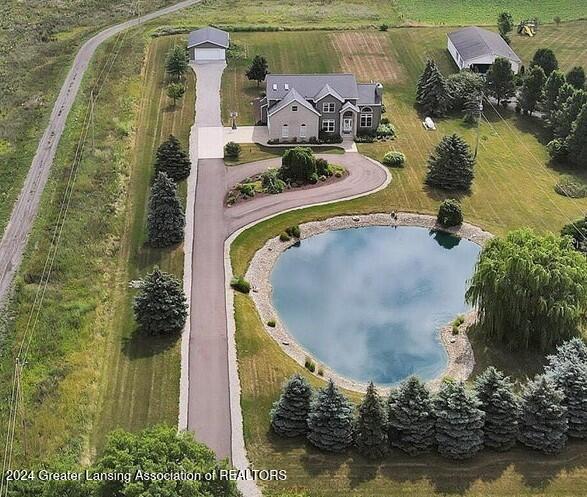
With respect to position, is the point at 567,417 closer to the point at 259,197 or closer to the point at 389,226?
the point at 389,226

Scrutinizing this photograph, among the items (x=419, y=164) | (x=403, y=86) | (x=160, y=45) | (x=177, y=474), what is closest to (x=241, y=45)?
(x=160, y=45)

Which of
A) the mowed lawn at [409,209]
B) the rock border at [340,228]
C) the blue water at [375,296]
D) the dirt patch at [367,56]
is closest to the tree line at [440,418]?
Answer: the mowed lawn at [409,209]

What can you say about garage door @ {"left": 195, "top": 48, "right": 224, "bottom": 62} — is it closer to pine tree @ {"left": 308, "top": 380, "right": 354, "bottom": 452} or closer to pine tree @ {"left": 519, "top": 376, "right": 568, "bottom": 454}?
pine tree @ {"left": 308, "top": 380, "right": 354, "bottom": 452}

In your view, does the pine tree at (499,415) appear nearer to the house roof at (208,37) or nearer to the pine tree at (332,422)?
the pine tree at (332,422)

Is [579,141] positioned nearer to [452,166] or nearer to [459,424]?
[452,166]

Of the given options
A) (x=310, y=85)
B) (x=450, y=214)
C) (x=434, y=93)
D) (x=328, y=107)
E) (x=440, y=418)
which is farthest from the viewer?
(x=434, y=93)

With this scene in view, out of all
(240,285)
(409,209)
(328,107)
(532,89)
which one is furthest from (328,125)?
(240,285)
